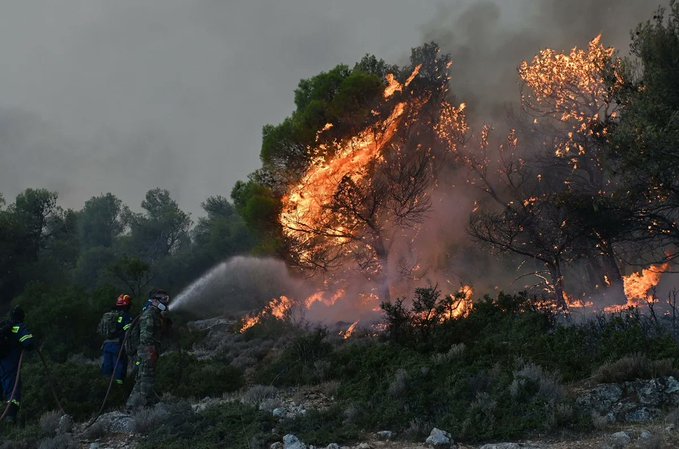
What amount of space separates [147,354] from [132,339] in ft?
3.00

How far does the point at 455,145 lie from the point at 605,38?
17419 millimetres

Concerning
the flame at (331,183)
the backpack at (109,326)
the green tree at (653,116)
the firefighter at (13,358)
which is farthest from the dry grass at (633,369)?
the flame at (331,183)

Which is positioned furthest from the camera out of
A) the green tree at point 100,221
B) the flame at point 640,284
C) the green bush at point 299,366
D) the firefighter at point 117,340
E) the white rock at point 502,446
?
the green tree at point 100,221

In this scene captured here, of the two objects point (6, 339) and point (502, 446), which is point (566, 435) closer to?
point (502, 446)

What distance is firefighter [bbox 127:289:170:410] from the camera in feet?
29.6

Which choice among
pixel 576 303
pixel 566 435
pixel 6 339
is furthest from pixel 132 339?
pixel 576 303

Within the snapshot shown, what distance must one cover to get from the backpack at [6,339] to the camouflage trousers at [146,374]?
7.04 feet

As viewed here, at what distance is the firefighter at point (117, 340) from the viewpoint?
998 cm

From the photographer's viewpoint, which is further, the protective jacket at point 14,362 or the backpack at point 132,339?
the backpack at point 132,339

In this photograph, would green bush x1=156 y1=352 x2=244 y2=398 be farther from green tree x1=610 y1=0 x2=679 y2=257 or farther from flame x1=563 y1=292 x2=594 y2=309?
flame x1=563 y1=292 x2=594 y2=309

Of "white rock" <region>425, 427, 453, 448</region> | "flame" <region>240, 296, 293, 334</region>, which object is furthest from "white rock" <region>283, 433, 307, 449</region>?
"flame" <region>240, 296, 293, 334</region>

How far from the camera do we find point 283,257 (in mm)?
24891

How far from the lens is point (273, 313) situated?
25.9 metres

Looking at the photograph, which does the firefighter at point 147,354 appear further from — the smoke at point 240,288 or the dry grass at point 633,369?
the smoke at point 240,288
